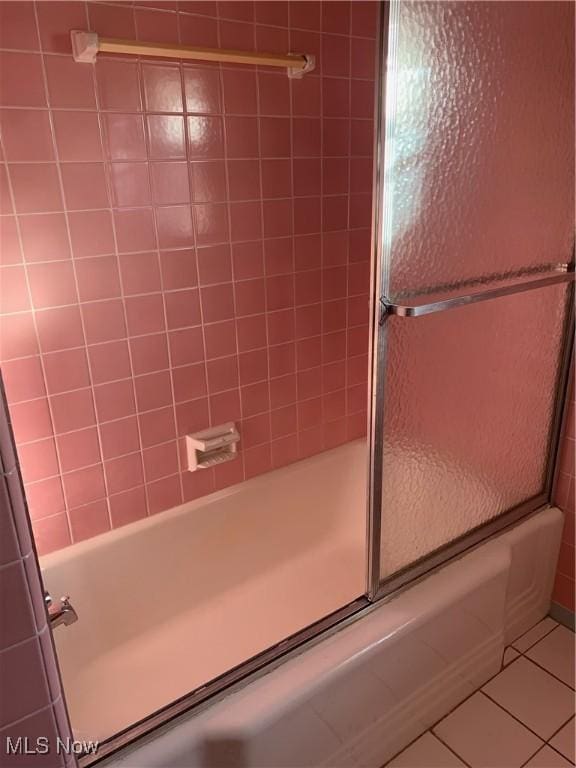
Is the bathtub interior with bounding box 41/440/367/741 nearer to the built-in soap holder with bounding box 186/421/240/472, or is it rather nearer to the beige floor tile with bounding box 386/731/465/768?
the built-in soap holder with bounding box 186/421/240/472

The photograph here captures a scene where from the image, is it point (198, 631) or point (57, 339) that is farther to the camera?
point (198, 631)

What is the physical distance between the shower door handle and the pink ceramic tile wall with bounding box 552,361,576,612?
32cm

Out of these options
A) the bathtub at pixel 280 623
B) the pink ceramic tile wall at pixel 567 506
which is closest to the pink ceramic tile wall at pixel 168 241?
the bathtub at pixel 280 623

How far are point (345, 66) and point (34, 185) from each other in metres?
1.01

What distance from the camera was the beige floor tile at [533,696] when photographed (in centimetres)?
158

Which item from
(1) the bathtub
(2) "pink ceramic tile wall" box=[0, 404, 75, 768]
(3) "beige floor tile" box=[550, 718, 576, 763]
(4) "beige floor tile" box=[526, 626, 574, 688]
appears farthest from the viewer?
(4) "beige floor tile" box=[526, 626, 574, 688]

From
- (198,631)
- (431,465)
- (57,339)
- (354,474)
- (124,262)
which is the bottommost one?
(198,631)

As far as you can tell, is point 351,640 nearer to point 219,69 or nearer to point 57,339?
point 57,339

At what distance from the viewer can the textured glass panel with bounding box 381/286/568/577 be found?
139 cm

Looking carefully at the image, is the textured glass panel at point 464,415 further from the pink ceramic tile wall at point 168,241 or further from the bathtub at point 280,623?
the pink ceramic tile wall at point 168,241

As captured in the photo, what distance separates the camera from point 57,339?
1.49 m

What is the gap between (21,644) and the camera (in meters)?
0.71

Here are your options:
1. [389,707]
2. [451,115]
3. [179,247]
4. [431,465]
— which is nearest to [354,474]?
[431,465]

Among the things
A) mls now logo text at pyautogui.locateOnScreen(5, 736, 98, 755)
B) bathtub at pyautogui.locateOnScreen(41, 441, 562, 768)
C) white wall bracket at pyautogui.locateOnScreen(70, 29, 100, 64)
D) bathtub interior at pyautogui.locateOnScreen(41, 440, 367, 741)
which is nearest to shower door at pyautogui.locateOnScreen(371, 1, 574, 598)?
bathtub at pyautogui.locateOnScreen(41, 441, 562, 768)
